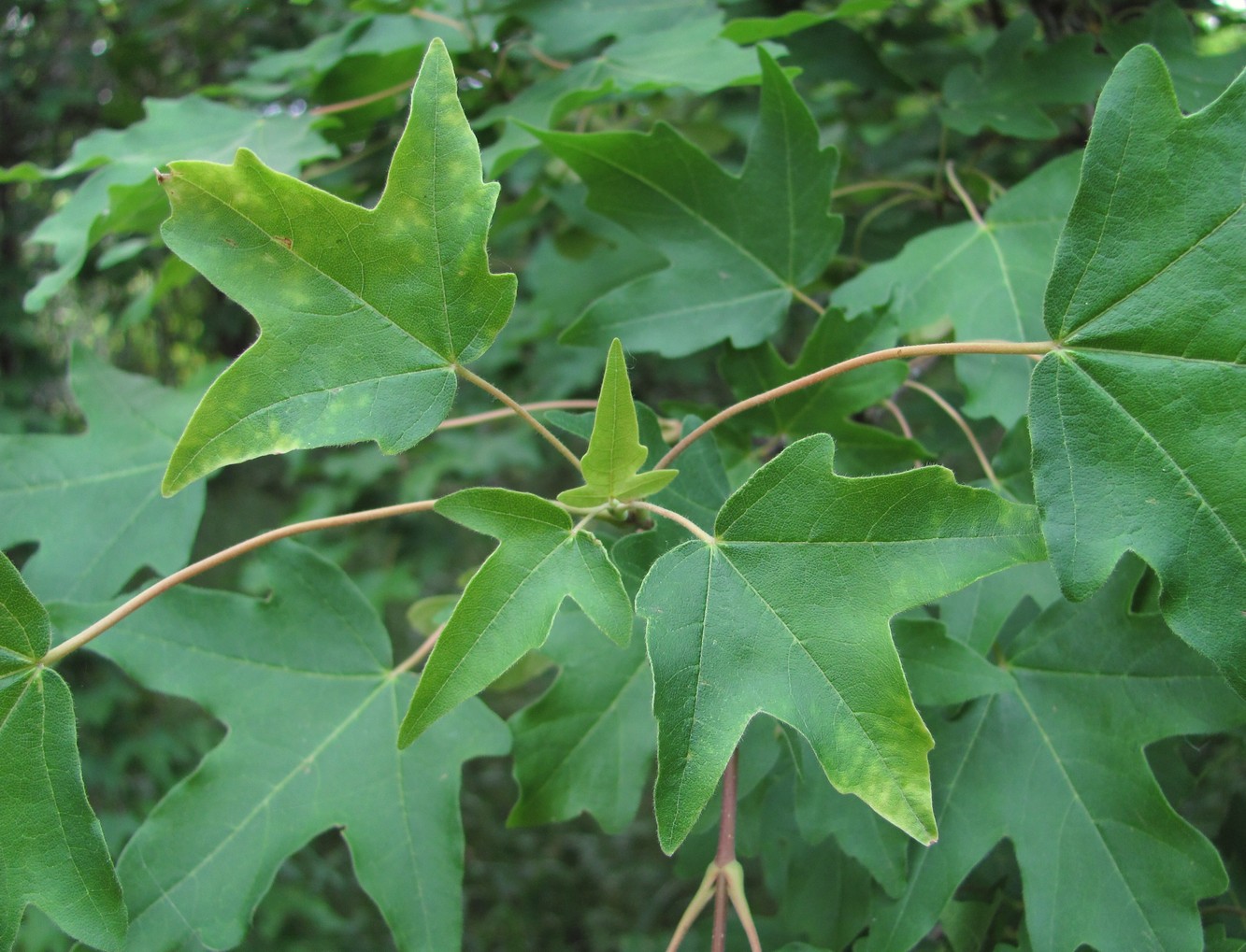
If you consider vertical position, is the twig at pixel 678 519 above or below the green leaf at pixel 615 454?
below

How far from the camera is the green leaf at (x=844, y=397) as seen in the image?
1091 millimetres

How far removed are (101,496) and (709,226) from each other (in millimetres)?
859

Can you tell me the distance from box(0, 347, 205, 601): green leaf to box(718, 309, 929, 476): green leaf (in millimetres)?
731

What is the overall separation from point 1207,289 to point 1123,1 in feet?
3.45

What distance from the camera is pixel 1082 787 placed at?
0.96 meters

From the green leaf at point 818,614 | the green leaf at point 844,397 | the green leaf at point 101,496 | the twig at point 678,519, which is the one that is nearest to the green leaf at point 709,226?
the green leaf at point 844,397

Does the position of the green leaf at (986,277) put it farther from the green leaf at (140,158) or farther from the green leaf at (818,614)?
the green leaf at (140,158)

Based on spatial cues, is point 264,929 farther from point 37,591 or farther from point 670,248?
point 670,248

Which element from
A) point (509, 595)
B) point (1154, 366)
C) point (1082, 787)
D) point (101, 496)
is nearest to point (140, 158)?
point (101, 496)

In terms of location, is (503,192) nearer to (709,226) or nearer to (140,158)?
(140,158)

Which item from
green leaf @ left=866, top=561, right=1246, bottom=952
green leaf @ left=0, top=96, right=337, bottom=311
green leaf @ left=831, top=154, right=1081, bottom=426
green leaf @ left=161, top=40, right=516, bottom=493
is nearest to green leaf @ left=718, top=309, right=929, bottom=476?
green leaf @ left=831, top=154, right=1081, bottom=426

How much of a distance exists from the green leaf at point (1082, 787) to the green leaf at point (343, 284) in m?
0.63

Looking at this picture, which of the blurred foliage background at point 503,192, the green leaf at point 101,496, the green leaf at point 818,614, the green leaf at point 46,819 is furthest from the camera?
the blurred foliage background at point 503,192

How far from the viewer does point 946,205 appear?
5.33 feet
